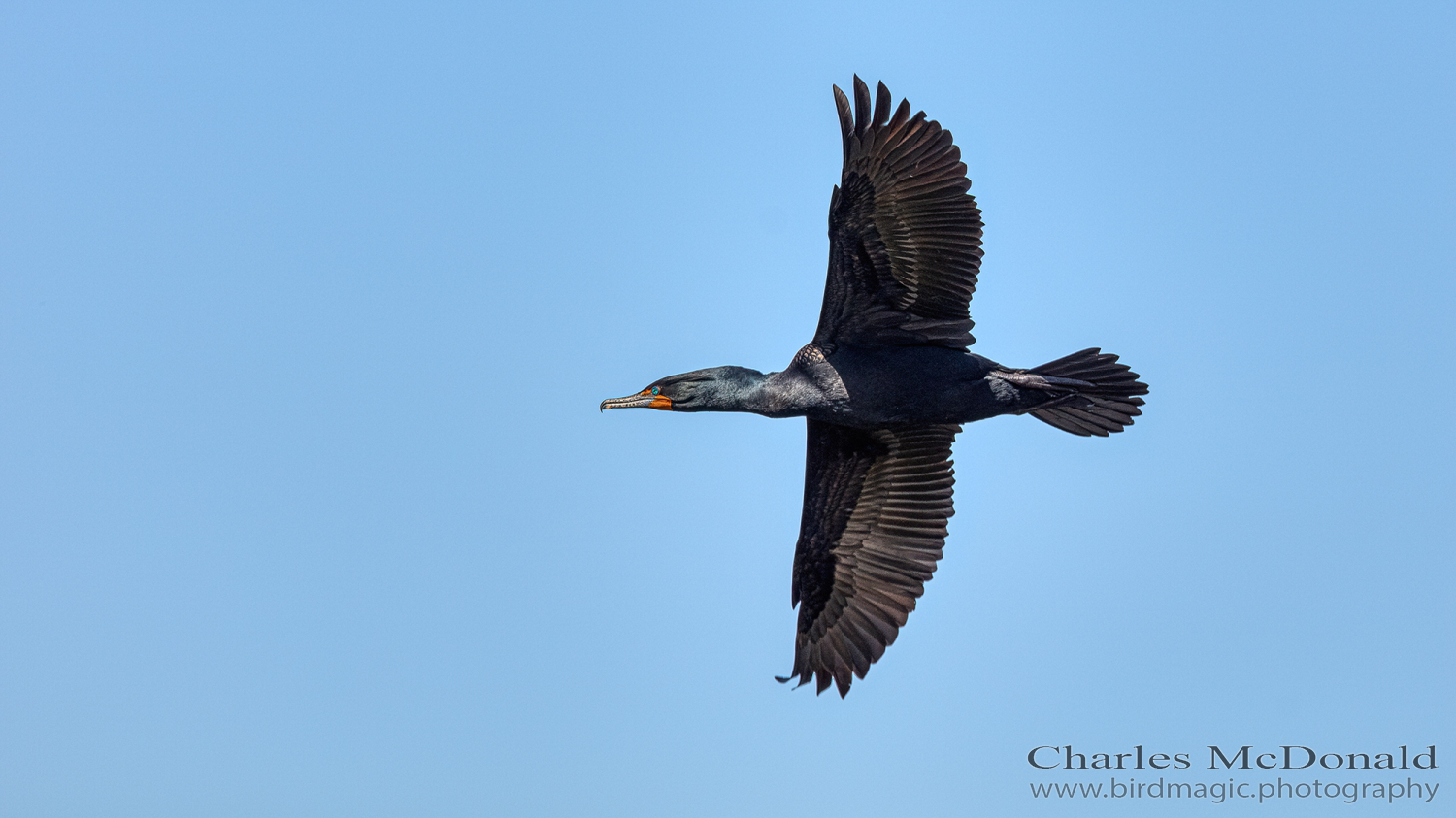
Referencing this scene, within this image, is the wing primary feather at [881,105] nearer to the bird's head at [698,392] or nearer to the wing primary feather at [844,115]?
the wing primary feather at [844,115]

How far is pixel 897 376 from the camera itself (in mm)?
12453

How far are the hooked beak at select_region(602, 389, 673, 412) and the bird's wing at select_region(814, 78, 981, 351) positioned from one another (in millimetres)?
1206

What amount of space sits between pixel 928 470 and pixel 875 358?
1.40 m

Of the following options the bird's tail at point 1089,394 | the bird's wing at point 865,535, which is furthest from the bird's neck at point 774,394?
the bird's tail at point 1089,394

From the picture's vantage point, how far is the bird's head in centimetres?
1267

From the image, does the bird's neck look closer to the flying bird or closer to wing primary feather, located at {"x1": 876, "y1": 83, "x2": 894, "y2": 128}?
the flying bird

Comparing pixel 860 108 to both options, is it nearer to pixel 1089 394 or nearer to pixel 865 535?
pixel 1089 394

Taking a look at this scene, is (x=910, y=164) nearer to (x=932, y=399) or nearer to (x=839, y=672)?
(x=932, y=399)

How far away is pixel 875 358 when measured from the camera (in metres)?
12.6

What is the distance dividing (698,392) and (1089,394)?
9.22 ft

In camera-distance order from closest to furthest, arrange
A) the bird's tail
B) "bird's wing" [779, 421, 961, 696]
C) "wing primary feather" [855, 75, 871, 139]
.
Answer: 1. "wing primary feather" [855, 75, 871, 139]
2. the bird's tail
3. "bird's wing" [779, 421, 961, 696]

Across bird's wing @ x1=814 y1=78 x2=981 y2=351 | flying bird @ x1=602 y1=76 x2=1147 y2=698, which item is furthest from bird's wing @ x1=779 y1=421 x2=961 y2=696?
bird's wing @ x1=814 y1=78 x2=981 y2=351

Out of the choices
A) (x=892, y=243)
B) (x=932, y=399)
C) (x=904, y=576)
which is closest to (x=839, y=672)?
Answer: (x=904, y=576)

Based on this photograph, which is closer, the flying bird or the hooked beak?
→ the flying bird
